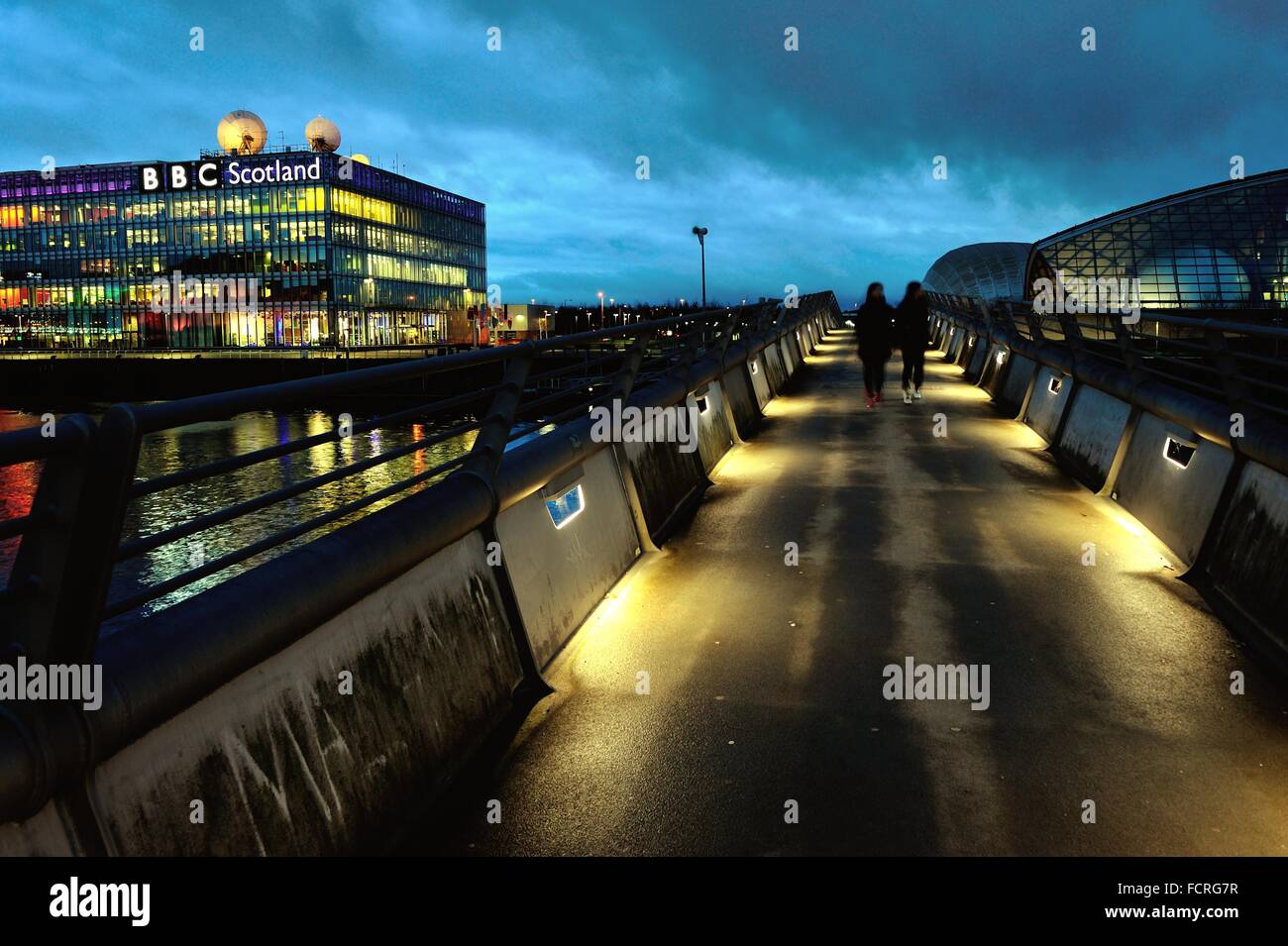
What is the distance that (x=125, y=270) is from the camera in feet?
348

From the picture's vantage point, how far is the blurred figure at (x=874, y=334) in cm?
1791

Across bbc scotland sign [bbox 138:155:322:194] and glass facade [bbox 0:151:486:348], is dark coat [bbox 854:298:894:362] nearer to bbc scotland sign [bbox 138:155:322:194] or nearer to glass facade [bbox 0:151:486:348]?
glass facade [bbox 0:151:486:348]

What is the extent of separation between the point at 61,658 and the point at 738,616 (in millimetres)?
5005

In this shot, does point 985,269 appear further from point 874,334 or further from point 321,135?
point 874,334

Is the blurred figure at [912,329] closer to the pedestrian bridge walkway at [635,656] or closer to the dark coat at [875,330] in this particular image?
the dark coat at [875,330]

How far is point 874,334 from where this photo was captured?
60.4 feet

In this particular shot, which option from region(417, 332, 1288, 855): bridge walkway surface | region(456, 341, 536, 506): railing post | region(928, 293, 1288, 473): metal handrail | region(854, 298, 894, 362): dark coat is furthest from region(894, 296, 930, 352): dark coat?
region(456, 341, 536, 506): railing post

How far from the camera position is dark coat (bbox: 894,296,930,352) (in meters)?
18.1

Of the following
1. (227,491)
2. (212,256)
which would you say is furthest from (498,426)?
(212,256)

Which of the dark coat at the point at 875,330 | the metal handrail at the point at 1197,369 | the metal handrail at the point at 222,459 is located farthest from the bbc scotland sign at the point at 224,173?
the metal handrail at the point at 222,459

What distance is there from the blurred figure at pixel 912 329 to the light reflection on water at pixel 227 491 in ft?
32.3

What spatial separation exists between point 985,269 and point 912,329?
129 meters

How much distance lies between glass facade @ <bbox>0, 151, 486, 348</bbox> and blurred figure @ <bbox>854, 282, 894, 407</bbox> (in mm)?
88595

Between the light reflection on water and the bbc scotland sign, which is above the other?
the bbc scotland sign
